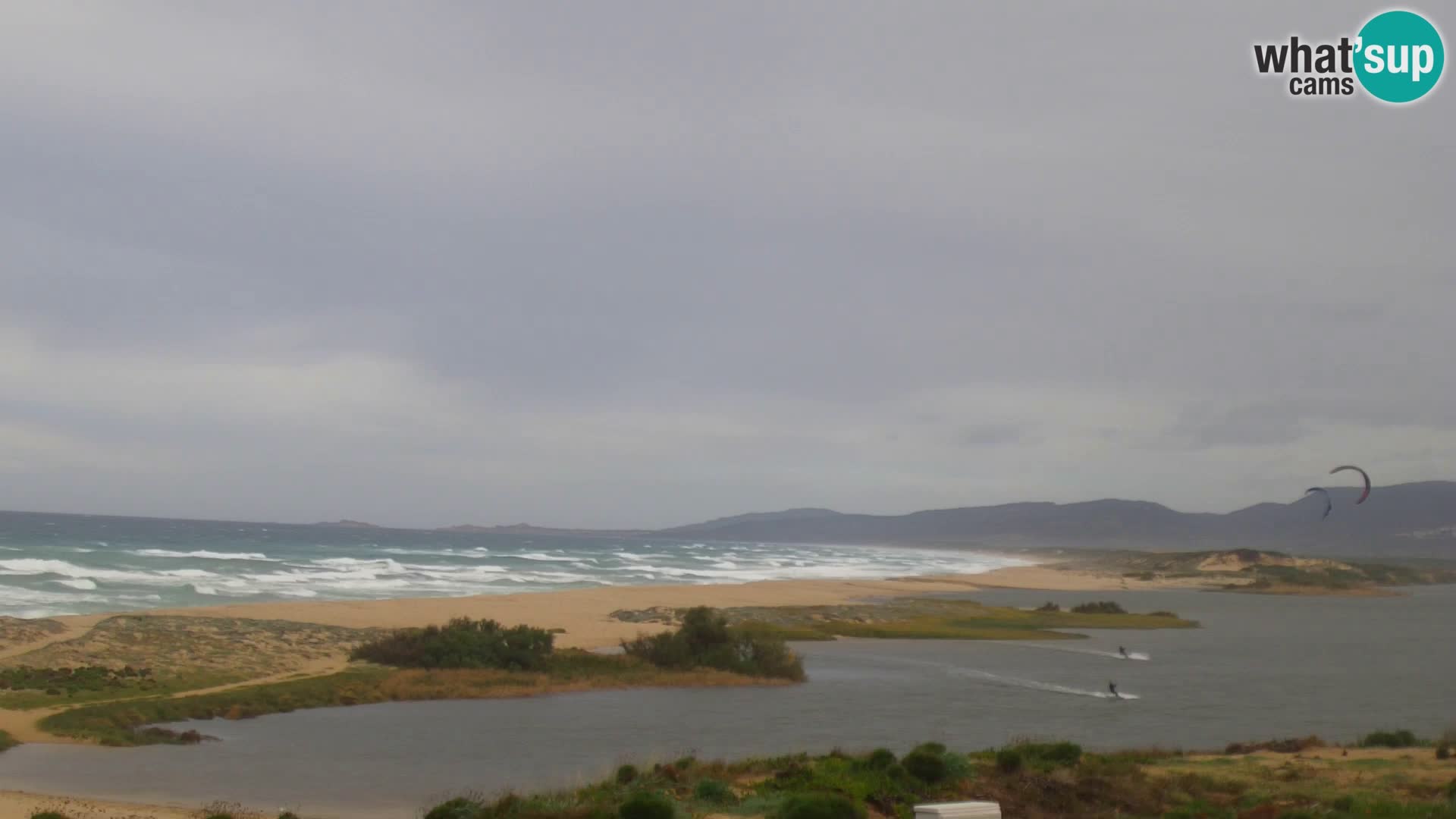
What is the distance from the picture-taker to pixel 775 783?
1471 cm

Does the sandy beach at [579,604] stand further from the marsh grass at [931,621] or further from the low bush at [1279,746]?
the low bush at [1279,746]

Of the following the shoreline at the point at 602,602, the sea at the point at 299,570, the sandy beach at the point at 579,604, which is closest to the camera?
the shoreline at the point at 602,602

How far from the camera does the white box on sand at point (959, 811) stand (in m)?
11.6

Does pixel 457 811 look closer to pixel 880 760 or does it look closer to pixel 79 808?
pixel 79 808

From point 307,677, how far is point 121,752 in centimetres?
819

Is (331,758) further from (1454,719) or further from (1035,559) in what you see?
(1035,559)

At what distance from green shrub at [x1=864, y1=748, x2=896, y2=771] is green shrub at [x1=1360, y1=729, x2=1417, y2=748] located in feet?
35.3

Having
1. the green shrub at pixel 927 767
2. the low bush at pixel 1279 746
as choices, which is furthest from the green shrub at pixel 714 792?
the low bush at pixel 1279 746

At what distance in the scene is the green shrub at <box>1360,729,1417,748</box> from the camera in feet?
67.9

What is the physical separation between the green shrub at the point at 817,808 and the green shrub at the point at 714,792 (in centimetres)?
110

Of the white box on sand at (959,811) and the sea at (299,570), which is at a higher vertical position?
the white box on sand at (959,811)

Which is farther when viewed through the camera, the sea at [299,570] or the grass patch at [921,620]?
the sea at [299,570]

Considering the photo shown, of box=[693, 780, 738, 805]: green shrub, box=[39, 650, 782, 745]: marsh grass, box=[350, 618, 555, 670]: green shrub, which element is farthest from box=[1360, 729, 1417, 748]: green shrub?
box=[350, 618, 555, 670]: green shrub

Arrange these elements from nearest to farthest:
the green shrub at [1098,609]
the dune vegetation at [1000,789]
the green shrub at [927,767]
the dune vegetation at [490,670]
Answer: the dune vegetation at [1000,789] → the green shrub at [927,767] → the dune vegetation at [490,670] → the green shrub at [1098,609]
